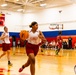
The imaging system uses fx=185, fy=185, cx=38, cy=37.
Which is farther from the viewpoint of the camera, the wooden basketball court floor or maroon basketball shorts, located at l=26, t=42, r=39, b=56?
the wooden basketball court floor

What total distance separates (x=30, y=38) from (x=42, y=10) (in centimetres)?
2754

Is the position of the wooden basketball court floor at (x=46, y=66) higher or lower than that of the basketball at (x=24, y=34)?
lower

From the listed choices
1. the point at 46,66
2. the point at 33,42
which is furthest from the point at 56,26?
the point at 33,42

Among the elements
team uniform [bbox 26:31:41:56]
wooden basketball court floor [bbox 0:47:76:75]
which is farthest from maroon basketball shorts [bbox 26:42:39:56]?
wooden basketball court floor [bbox 0:47:76:75]

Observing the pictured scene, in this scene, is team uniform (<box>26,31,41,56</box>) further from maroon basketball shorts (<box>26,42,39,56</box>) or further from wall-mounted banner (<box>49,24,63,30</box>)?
wall-mounted banner (<box>49,24,63,30</box>)

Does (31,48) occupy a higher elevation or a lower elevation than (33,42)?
lower

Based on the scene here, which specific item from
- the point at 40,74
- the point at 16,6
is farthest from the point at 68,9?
the point at 40,74

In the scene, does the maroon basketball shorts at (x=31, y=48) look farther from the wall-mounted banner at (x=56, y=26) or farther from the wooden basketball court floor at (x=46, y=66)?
the wall-mounted banner at (x=56, y=26)

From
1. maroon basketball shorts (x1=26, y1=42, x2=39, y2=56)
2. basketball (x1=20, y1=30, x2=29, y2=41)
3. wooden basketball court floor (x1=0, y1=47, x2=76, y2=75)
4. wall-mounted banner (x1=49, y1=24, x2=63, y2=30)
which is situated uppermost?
wall-mounted banner (x1=49, y1=24, x2=63, y2=30)

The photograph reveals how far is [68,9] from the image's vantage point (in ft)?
94.7

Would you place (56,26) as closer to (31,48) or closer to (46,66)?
(46,66)

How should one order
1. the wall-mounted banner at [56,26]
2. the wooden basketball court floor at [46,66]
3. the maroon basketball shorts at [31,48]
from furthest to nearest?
the wall-mounted banner at [56,26] → the wooden basketball court floor at [46,66] → the maroon basketball shorts at [31,48]

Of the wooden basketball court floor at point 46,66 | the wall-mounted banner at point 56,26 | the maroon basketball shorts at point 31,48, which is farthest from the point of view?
the wall-mounted banner at point 56,26

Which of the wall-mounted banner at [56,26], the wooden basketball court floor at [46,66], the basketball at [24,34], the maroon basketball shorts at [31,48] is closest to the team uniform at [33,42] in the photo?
the maroon basketball shorts at [31,48]
